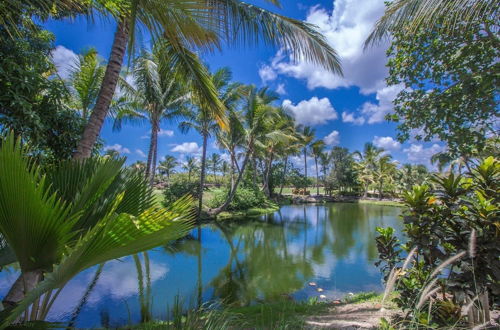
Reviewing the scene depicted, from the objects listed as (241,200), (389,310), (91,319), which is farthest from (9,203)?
(241,200)

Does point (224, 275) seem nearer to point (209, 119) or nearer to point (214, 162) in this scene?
point (209, 119)

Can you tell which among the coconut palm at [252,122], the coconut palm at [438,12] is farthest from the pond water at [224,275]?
the coconut palm at [252,122]

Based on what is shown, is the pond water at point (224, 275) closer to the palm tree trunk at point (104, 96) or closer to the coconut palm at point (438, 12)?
the palm tree trunk at point (104, 96)

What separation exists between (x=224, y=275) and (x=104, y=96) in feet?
17.8

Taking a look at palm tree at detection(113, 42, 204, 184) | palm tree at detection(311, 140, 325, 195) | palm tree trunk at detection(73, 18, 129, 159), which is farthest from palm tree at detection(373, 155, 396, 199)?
palm tree trunk at detection(73, 18, 129, 159)

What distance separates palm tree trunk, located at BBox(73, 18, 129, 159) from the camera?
3.54 m

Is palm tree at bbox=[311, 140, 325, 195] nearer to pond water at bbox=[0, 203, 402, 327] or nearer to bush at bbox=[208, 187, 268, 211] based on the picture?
bush at bbox=[208, 187, 268, 211]

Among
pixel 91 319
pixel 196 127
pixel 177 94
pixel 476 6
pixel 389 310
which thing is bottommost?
pixel 91 319

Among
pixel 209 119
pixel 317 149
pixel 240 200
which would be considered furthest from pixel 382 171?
pixel 209 119

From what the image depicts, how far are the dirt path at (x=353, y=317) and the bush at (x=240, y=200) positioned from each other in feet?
46.1

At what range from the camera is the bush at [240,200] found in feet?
59.8

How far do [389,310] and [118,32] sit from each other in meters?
6.22

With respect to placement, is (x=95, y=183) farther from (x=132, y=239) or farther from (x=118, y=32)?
(x=118, y=32)

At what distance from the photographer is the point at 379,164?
34781mm
